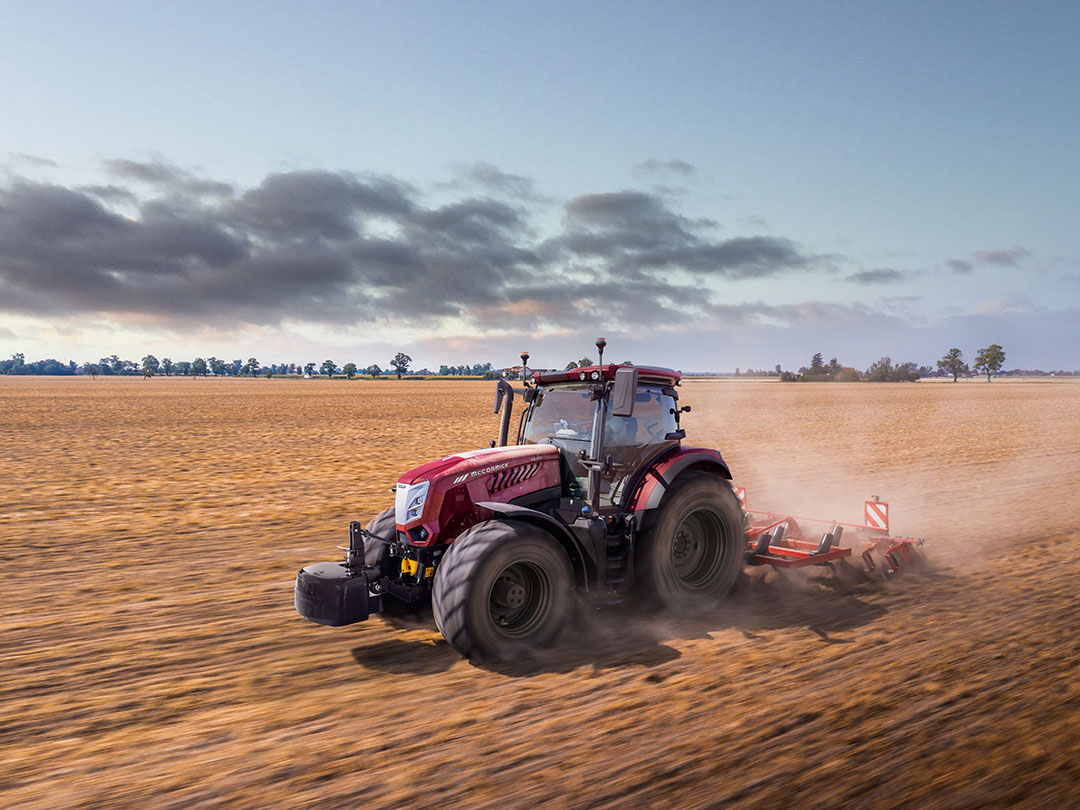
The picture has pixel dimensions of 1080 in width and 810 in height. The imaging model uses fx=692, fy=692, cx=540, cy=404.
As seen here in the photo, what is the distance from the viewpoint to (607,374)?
6.29 meters

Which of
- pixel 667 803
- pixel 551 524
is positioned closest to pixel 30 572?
pixel 551 524

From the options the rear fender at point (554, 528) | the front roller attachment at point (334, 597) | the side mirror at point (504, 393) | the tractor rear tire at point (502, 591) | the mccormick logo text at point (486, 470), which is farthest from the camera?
the side mirror at point (504, 393)

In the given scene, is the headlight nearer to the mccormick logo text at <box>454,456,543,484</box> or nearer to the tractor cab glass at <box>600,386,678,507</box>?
the mccormick logo text at <box>454,456,543,484</box>

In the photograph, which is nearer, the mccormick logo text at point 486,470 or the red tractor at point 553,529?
Result: the red tractor at point 553,529

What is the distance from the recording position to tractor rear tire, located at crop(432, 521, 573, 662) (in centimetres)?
506

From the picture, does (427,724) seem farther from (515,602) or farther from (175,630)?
(175,630)

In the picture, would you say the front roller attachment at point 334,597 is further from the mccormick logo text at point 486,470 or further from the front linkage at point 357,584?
the mccormick logo text at point 486,470

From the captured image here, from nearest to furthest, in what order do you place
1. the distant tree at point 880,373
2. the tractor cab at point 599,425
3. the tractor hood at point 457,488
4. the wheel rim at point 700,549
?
the tractor hood at point 457,488, the tractor cab at point 599,425, the wheel rim at point 700,549, the distant tree at point 880,373

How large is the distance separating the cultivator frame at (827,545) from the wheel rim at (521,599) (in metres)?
2.71

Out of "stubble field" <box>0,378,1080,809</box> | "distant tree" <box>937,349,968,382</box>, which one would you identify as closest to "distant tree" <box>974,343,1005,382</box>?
"distant tree" <box>937,349,968,382</box>

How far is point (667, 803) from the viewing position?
3.63 meters

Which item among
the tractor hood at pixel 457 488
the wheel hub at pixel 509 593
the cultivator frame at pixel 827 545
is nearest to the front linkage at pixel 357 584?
the tractor hood at pixel 457 488

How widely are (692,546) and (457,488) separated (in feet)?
8.76

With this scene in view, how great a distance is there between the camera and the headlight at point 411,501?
5652mm
